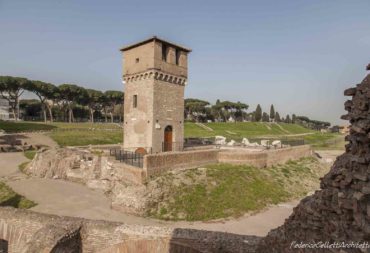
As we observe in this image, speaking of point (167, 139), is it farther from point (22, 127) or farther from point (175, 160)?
point (22, 127)

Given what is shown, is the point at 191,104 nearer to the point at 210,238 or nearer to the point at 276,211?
the point at 276,211

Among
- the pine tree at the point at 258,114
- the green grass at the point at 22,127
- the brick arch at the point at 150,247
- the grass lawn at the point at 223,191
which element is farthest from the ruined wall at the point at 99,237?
the pine tree at the point at 258,114

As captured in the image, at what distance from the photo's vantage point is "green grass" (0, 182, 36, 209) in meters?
15.4

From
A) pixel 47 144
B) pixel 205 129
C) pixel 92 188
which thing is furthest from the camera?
pixel 205 129

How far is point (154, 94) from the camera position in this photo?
19.9 metres

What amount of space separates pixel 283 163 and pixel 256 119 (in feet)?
245

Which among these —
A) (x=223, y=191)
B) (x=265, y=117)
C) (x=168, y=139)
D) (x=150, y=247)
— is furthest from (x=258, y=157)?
(x=265, y=117)

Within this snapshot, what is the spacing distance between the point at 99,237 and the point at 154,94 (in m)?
13.0

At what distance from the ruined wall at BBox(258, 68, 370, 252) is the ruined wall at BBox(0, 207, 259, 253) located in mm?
2806

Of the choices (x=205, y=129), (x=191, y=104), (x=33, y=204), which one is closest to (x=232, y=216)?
(x=33, y=204)

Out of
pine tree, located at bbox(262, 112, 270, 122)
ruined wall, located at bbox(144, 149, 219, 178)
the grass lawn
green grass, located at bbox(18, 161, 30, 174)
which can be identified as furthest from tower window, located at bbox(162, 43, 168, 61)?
pine tree, located at bbox(262, 112, 270, 122)

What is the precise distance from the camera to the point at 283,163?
25609 millimetres

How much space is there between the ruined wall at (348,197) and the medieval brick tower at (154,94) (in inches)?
619

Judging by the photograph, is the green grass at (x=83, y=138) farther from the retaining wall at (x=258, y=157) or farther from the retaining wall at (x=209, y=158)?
the retaining wall at (x=209, y=158)
